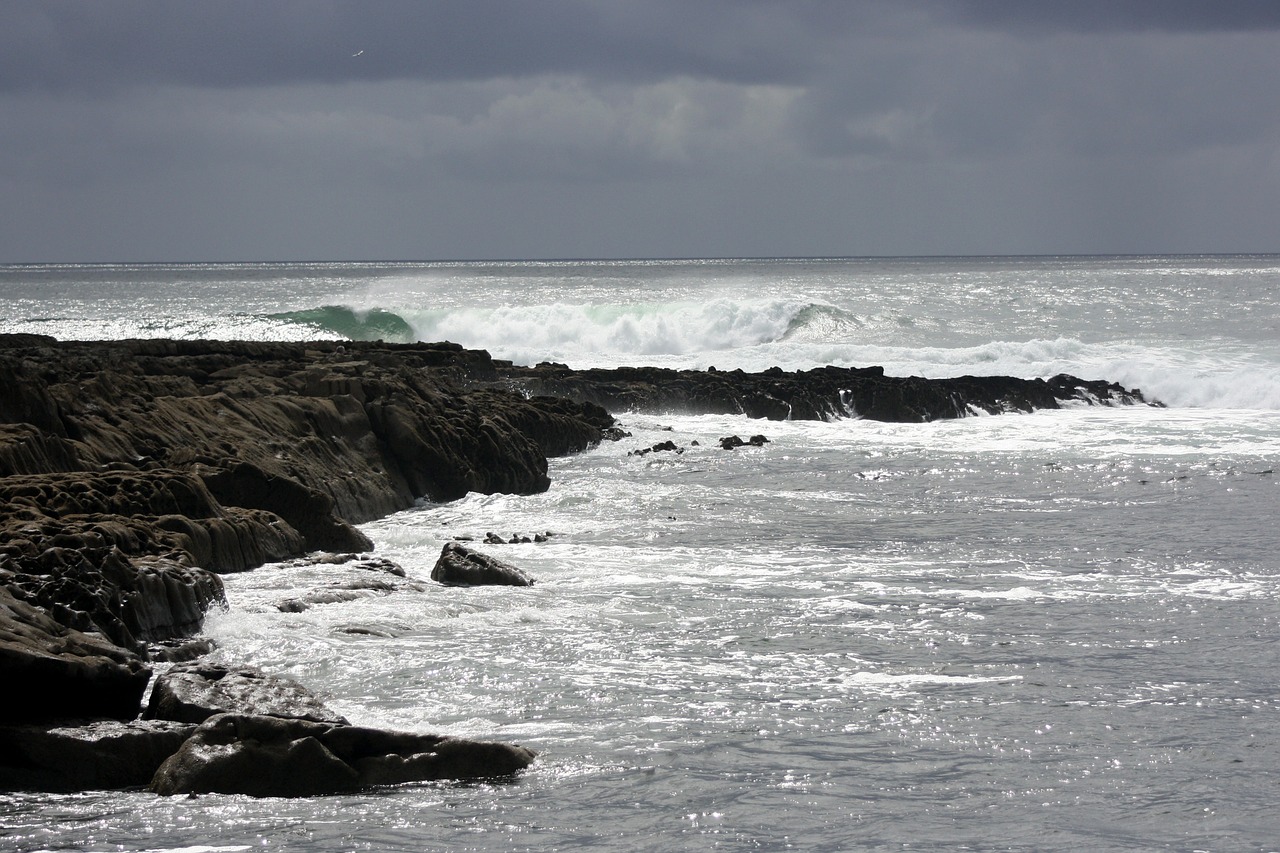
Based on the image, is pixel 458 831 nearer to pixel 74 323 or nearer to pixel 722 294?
pixel 74 323

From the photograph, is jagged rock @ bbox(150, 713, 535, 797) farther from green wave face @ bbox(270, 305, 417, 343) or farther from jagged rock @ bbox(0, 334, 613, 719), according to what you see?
green wave face @ bbox(270, 305, 417, 343)

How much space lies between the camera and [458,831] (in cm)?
711

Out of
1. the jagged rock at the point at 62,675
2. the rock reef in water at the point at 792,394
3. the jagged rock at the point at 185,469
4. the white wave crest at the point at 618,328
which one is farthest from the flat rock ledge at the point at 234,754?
the white wave crest at the point at 618,328

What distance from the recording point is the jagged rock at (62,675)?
7.80m

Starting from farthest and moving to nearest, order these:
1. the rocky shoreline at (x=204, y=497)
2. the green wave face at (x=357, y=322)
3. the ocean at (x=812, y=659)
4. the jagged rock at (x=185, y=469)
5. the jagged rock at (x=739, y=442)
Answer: the green wave face at (x=357, y=322), the jagged rock at (x=739, y=442), the jagged rock at (x=185, y=469), the rocky shoreline at (x=204, y=497), the ocean at (x=812, y=659)

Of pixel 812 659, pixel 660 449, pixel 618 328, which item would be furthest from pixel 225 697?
pixel 618 328

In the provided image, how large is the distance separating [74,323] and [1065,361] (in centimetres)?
5128

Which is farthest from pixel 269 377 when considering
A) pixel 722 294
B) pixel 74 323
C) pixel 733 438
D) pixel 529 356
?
pixel 722 294

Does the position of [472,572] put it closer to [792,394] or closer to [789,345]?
[792,394]

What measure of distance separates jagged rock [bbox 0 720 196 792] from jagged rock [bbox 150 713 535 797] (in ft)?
0.62

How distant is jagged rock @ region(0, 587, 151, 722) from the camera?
7805 millimetres

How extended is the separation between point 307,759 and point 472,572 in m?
5.67

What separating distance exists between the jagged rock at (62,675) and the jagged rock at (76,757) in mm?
177

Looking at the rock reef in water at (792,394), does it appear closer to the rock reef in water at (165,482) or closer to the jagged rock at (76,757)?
the rock reef in water at (165,482)
